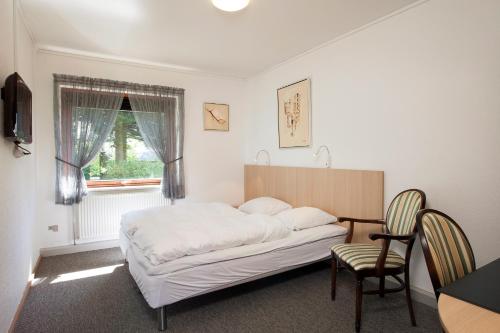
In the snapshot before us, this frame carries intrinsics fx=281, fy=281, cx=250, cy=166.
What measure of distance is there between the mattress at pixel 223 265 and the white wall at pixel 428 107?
0.85 meters

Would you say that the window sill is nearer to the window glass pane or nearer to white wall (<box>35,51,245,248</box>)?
the window glass pane

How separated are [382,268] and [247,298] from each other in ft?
3.74

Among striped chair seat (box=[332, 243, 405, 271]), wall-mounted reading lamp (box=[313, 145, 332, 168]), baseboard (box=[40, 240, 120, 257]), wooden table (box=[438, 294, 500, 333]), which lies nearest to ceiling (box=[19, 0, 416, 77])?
wall-mounted reading lamp (box=[313, 145, 332, 168])

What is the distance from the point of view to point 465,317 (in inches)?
35.3

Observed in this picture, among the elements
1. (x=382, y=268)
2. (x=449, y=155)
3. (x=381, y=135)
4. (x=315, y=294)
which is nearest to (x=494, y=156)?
(x=449, y=155)

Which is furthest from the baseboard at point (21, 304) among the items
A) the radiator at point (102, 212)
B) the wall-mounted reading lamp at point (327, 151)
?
the wall-mounted reading lamp at point (327, 151)

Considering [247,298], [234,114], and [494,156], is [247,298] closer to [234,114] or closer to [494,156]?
[494,156]

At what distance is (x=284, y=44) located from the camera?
327cm

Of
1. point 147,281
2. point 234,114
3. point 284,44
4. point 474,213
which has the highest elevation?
point 284,44

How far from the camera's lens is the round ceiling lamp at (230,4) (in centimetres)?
224

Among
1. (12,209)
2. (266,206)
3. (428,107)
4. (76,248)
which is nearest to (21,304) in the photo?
(12,209)

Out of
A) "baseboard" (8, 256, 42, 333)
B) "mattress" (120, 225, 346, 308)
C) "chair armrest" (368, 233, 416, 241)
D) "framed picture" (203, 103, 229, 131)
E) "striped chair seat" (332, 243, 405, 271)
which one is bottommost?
"baseboard" (8, 256, 42, 333)

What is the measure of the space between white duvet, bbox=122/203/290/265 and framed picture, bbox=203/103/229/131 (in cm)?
164

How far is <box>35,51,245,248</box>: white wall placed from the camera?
11.3ft
